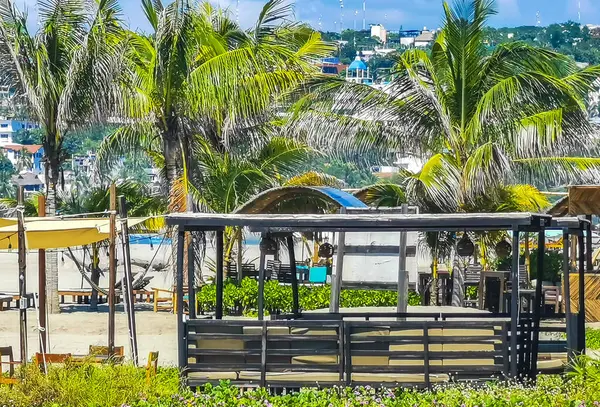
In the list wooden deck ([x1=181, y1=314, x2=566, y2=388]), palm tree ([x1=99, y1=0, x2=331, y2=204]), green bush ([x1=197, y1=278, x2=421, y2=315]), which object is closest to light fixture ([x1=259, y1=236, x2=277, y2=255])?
wooden deck ([x1=181, y1=314, x2=566, y2=388])

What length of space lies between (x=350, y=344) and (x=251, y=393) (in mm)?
1337

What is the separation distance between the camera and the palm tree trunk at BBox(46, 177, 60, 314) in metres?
25.4

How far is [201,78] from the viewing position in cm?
2350

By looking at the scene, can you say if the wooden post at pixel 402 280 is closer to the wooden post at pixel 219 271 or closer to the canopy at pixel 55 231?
the wooden post at pixel 219 271

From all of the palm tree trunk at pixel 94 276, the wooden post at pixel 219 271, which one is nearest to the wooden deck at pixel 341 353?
the wooden post at pixel 219 271

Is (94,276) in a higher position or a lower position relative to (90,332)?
higher

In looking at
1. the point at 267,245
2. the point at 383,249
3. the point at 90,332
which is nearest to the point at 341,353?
the point at 267,245

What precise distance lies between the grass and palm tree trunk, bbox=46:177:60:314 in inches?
538

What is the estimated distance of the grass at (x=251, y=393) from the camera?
10.7m

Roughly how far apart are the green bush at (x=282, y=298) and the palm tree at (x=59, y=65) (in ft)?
15.4

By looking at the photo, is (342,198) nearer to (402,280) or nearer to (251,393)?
(402,280)

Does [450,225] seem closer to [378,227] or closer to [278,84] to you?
[378,227]

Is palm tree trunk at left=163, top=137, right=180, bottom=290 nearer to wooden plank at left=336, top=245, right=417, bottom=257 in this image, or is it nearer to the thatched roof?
the thatched roof

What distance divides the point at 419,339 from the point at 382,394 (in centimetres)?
80
